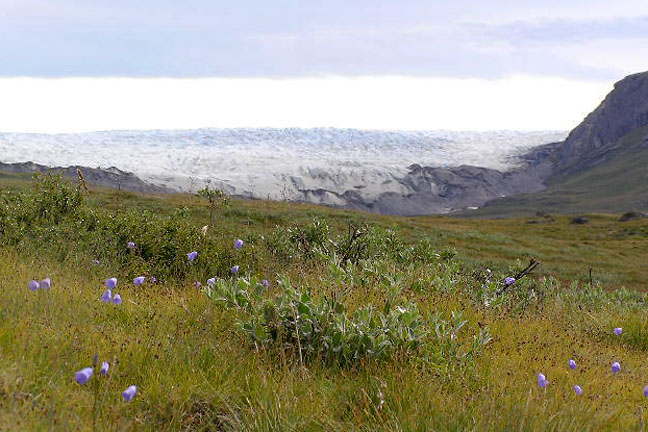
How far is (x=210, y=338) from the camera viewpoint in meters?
5.07

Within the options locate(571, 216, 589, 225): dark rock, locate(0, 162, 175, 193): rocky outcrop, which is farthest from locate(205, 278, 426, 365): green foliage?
locate(0, 162, 175, 193): rocky outcrop

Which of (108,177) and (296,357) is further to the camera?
(108,177)

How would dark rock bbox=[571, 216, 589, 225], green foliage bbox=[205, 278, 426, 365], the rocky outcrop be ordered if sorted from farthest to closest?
1. the rocky outcrop
2. dark rock bbox=[571, 216, 589, 225]
3. green foliage bbox=[205, 278, 426, 365]

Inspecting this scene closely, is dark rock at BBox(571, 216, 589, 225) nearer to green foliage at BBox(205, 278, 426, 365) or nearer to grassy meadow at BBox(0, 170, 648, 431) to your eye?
grassy meadow at BBox(0, 170, 648, 431)

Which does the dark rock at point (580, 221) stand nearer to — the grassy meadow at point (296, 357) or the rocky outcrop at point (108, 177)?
the grassy meadow at point (296, 357)

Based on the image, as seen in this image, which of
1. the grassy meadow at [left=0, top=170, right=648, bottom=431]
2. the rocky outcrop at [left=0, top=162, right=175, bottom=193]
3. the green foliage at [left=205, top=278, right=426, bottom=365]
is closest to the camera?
the grassy meadow at [left=0, top=170, right=648, bottom=431]

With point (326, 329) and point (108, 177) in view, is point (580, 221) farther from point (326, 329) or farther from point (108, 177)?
point (108, 177)

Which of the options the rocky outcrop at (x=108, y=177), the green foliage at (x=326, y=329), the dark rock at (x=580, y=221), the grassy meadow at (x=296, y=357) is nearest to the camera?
the grassy meadow at (x=296, y=357)

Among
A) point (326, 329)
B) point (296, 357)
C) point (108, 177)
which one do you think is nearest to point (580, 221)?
point (326, 329)

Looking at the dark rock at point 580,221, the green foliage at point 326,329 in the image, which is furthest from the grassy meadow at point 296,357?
the dark rock at point 580,221

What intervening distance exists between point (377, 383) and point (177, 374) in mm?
1478

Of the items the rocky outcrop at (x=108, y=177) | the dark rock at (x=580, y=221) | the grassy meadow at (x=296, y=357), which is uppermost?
the grassy meadow at (x=296, y=357)

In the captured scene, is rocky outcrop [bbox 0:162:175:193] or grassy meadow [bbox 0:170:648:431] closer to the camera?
grassy meadow [bbox 0:170:648:431]

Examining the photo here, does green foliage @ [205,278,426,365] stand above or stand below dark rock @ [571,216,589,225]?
above
